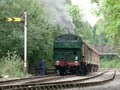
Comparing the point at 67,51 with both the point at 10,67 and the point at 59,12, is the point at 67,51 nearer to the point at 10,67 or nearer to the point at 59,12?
the point at 59,12

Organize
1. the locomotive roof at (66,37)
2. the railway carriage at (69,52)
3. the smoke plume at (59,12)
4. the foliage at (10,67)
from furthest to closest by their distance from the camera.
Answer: the locomotive roof at (66,37) < the railway carriage at (69,52) < the smoke plume at (59,12) < the foliage at (10,67)

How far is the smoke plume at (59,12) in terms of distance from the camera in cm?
2728

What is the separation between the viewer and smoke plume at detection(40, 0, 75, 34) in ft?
89.5

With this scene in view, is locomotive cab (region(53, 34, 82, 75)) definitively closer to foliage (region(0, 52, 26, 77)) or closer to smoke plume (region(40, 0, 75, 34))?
smoke plume (region(40, 0, 75, 34))

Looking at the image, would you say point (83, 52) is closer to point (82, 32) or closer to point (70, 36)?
point (70, 36)

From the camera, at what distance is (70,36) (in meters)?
29.0

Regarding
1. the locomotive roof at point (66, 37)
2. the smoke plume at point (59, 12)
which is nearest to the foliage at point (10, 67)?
the locomotive roof at point (66, 37)

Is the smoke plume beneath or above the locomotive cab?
above

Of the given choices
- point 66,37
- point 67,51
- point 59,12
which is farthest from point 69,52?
point 59,12

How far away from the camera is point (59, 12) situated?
28469mm

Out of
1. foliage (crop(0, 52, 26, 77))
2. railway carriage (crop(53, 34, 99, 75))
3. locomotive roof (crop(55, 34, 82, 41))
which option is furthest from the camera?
locomotive roof (crop(55, 34, 82, 41))

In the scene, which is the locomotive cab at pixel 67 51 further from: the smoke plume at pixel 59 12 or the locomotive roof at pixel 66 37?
the smoke plume at pixel 59 12

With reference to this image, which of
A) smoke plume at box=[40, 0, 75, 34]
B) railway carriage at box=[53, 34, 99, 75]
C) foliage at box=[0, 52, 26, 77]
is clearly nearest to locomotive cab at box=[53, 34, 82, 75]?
railway carriage at box=[53, 34, 99, 75]

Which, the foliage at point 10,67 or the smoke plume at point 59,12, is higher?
the smoke plume at point 59,12
